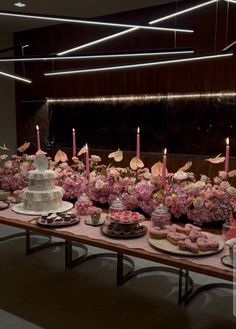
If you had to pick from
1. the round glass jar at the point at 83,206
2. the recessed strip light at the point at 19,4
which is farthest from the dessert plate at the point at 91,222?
the recessed strip light at the point at 19,4

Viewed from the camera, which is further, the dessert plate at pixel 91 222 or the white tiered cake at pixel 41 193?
the white tiered cake at pixel 41 193

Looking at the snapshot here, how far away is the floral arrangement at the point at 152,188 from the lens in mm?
2131

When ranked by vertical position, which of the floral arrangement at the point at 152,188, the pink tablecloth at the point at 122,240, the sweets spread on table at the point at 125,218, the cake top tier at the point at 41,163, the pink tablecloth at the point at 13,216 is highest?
the cake top tier at the point at 41,163

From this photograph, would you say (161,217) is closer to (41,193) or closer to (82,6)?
(41,193)

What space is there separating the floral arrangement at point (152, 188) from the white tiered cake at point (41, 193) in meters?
0.23

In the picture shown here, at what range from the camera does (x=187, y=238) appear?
189 cm

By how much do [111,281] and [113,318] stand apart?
56cm

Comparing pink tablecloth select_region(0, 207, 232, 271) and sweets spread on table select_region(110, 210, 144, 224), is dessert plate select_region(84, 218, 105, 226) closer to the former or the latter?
pink tablecloth select_region(0, 207, 232, 271)

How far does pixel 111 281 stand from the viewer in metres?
2.95

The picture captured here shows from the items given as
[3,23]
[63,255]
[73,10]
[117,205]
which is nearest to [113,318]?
[117,205]

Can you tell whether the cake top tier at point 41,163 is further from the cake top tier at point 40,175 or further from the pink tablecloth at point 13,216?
the pink tablecloth at point 13,216

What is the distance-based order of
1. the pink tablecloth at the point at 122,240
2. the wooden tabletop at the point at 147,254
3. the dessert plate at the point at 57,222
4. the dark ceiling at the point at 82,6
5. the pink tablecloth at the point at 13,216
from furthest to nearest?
1. the dark ceiling at the point at 82,6
2. the pink tablecloth at the point at 13,216
3. the dessert plate at the point at 57,222
4. the pink tablecloth at the point at 122,240
5. the wooden tabletop at the point at 147,254

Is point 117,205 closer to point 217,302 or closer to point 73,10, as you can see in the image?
point 217,302

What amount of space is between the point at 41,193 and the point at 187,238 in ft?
3.75
